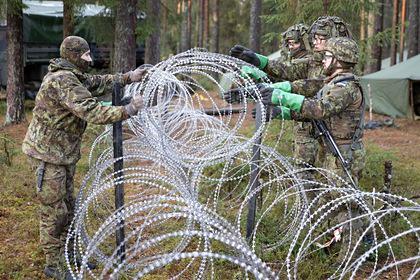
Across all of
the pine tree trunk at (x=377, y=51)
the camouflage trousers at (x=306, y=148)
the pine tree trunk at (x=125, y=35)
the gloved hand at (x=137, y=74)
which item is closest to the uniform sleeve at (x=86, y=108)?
the gloved hand at (x=137, y=74)

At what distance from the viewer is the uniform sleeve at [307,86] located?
508 cm

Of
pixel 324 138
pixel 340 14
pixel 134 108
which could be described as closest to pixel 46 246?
pixel 134 108

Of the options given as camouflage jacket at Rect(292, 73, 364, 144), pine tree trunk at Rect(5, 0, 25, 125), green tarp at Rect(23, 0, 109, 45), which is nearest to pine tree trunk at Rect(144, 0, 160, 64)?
green tarp at Rect(23, 0, 109, 45)

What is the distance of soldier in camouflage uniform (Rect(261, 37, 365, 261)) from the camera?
4023 mm

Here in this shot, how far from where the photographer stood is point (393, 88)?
14547 mm

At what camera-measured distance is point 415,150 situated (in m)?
10.4

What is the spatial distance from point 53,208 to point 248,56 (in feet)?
8.58

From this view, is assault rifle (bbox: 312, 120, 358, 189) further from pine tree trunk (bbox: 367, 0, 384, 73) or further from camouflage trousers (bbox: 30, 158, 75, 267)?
pine tree trunk (bbox: 367, 0, 384, 73)

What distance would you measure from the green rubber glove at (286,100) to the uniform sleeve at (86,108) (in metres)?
1.26

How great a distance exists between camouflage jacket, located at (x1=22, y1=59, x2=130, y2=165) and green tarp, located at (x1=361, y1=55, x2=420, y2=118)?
39.0 feet

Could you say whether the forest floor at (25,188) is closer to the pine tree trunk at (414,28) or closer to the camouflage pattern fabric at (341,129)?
the camouflage pattern fabric at (341,129)

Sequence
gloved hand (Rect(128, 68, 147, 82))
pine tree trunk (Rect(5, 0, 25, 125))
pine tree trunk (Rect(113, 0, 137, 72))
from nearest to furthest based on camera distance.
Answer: gloved hand (Rect(128, 68, 147, 82))
pine tree trunk (Rect(113, 0, 137, 72))
pine tree trunk (Rect(5, 0, 25, 125))

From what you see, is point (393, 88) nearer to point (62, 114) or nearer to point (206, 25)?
point (62, 114)

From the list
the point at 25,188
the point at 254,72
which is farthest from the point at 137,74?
the point at 25,188
